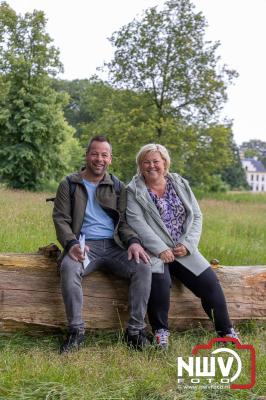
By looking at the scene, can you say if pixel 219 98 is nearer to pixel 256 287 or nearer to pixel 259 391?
pixel 256 287

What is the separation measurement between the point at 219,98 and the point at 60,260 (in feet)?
63.3

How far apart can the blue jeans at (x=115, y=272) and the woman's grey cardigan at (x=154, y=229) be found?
0.65 feet

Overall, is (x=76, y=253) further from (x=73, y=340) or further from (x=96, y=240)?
(x=73, y=340)

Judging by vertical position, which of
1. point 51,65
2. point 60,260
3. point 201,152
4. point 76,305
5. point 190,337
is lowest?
point 190,337

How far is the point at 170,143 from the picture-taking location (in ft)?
70.0

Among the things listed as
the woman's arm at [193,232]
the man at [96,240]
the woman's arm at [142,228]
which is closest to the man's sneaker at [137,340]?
the man at [96,240]

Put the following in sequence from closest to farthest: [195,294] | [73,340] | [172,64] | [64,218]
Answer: [73,340] < [64,218] < [195,294] < [172,64]

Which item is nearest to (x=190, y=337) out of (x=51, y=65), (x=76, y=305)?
(x=76, y=305)

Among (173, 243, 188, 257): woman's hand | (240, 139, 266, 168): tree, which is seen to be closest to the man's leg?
(173, 243, 188, 257): woman's hand

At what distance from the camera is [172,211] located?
15.1ft

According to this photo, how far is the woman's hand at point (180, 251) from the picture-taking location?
4.43m

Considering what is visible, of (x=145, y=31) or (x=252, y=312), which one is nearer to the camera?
(x=252, y=312)

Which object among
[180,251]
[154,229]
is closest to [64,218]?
[154,229]

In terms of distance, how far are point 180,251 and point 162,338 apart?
77cm
